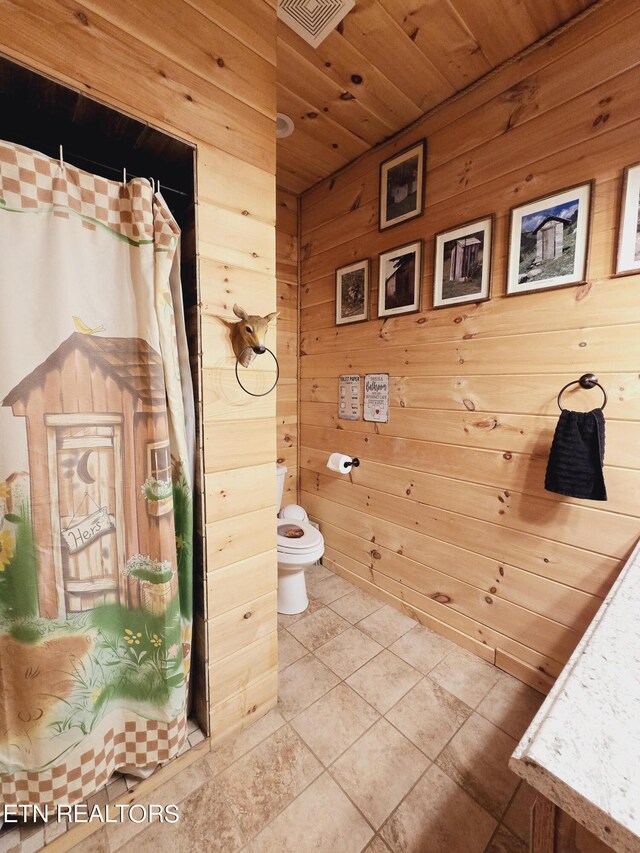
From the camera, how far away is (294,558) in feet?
6.21

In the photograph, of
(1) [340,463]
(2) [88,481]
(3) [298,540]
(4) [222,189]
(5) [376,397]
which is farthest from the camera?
(1) [340,463]

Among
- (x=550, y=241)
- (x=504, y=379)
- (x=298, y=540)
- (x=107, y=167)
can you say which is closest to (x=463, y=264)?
(x=550, y=241)

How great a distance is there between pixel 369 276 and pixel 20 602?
80.9 inches

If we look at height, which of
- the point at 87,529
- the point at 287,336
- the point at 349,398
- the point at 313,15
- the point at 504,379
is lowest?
the point at 87,529

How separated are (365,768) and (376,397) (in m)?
1.60

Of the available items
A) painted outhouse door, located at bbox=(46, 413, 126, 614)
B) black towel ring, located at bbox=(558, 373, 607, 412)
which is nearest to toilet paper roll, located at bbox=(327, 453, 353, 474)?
black towel ring, located at bbox=(558, 373, 607, 412)

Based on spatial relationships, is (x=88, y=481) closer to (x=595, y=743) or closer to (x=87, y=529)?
(x=87, y=529)

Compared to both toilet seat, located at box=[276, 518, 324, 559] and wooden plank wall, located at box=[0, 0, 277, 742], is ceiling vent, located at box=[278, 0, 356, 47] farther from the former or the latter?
toilet seat, located at box=[276, 518, 324, 559]

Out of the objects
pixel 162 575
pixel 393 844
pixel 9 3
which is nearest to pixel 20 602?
pixel 162 575

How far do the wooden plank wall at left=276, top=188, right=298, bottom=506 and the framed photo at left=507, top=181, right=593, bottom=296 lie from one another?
4.76ft

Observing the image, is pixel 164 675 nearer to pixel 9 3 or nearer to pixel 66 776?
pixel 66 776

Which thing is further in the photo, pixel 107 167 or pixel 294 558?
pixel 294 558

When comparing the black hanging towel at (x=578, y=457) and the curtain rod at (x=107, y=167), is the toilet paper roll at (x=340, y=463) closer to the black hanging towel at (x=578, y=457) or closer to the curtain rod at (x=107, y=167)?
the black hanging towel at (x=578, y=457)

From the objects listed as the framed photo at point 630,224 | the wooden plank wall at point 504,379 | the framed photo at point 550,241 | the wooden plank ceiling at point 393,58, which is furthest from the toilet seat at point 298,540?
the wooden plank ceiling at point 393,58
